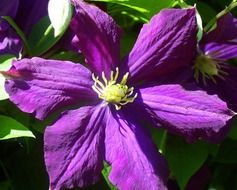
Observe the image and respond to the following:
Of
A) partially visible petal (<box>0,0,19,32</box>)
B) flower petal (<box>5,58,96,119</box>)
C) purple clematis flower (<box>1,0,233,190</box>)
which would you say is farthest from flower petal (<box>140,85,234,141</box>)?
partially visible petal (<box>0,0,19,32</box>)

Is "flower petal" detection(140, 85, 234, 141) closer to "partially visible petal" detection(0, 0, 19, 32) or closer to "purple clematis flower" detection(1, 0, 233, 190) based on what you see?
"purple clematis flower" detection(1, 0, 233, 190)

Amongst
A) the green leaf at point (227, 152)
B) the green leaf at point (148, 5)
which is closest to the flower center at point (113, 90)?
the green leaf at point (148, 5)

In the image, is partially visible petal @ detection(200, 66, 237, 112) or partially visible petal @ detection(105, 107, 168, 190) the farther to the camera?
partially visible petal @ detection(200, 66, 237, 112)

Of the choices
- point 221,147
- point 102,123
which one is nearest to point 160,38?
point 102,123

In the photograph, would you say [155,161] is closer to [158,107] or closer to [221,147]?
[158,107]

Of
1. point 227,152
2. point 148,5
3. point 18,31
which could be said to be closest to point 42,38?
point 18,31

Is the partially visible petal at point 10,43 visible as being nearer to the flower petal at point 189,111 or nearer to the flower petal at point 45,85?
the flower petal at point 45,85

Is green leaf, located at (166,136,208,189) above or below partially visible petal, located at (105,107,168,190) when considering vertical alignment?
below
